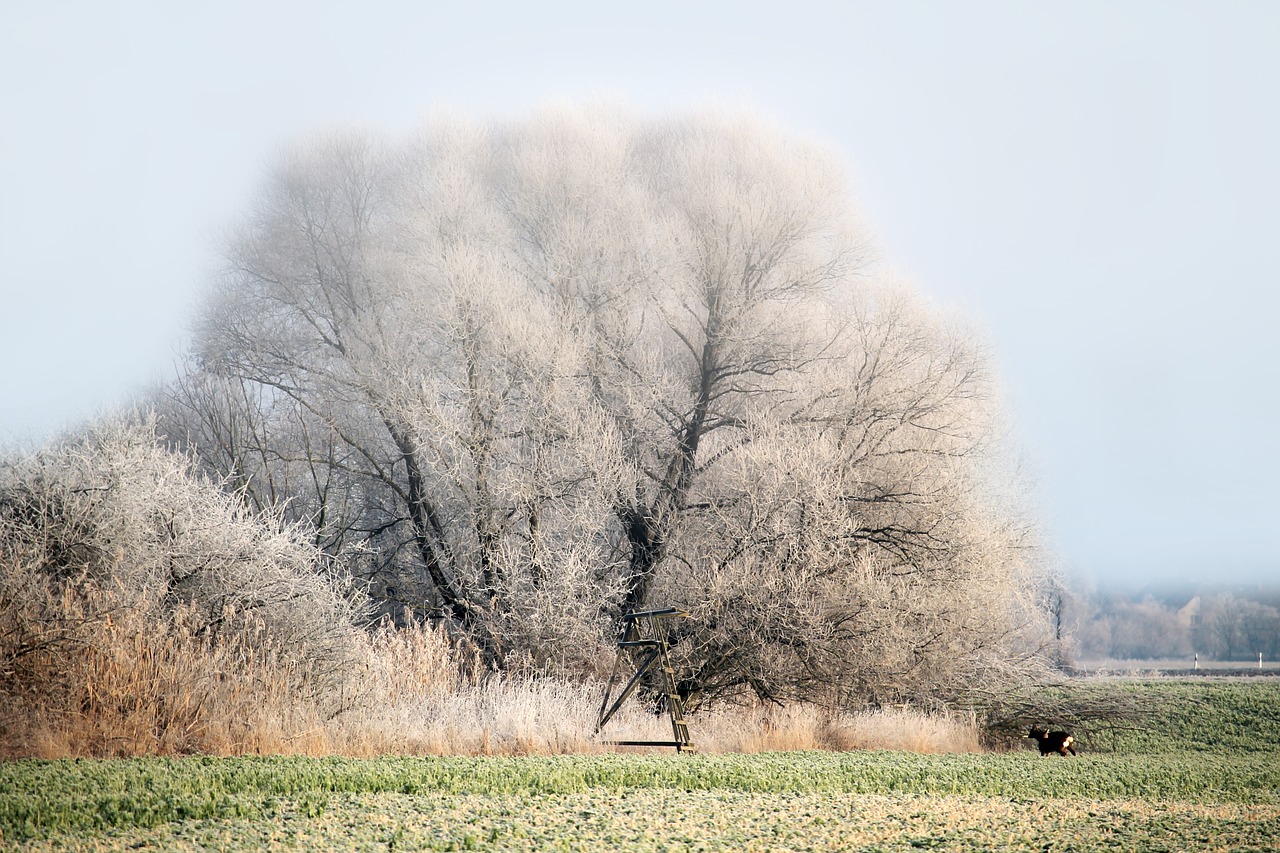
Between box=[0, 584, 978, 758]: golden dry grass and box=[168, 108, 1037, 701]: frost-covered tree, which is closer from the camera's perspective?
box=[0, 584, 978, 758]: golden dry grass

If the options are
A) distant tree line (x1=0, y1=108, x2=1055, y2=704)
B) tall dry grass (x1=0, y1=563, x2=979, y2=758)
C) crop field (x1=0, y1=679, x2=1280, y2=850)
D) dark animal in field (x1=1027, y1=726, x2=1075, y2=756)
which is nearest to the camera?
crop field (x1=0, y1=679, x2=1280, y2=850)

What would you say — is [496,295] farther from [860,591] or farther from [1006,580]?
[1006,580]

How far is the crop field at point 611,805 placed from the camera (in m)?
6.59

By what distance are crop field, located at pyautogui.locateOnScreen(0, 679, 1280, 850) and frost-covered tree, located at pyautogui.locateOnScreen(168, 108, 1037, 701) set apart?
234 inches

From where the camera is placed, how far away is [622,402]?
2033 centimetres

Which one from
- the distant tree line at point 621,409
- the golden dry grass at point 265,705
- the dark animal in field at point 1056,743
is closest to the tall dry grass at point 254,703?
the golden dry grass at point 265,705

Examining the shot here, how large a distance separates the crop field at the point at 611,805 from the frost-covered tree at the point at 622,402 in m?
5.94

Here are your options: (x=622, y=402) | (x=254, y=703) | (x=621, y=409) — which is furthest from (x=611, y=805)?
(x=622, y=402)

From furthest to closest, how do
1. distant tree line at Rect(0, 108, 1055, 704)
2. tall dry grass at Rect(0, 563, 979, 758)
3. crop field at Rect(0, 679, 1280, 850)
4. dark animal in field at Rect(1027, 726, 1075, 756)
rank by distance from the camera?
distant tree line at Rect(0, 108, 1055, 704), dark animal in field at Rect(1027, 726, 1075, 756), tall dry grass at Rect(0, 563, 979, 758), crop field at Rect(0, 679, 1280, 850)

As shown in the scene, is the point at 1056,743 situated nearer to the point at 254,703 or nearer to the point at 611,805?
the point at 611,805

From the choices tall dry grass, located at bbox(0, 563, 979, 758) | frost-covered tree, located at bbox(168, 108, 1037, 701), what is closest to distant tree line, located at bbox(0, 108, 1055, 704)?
frost-covered tree, located at bbox(168, 108, 1037, 701)

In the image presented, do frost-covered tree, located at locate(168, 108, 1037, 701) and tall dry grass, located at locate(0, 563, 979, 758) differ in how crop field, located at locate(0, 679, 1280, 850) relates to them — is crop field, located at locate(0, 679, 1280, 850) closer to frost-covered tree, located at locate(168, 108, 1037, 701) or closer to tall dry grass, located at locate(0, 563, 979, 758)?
tall dry grass, located at locate(0, 563, 979, 758)

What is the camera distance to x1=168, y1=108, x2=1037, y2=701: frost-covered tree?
58.0ft

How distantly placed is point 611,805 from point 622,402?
12662 millimetres
